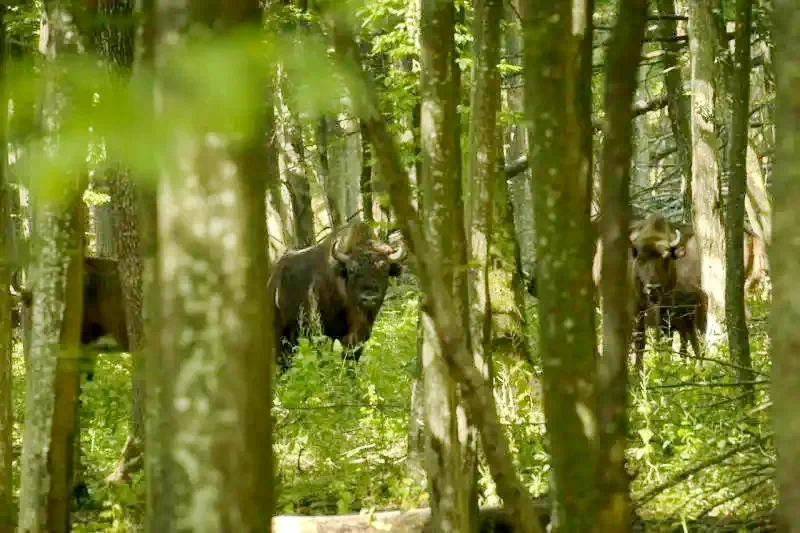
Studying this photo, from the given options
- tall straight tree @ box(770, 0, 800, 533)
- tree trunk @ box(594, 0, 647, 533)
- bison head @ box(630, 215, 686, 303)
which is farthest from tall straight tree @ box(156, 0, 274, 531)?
bison head @ box(630, 215, 686, 303)

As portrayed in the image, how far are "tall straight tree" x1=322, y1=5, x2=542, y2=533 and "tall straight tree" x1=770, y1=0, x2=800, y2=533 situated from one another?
1152mm

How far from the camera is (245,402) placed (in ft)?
8.38

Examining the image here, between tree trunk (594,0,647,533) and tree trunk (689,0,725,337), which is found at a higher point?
tree trunk (689,0,725,337)

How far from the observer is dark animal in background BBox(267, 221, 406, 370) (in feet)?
53.3

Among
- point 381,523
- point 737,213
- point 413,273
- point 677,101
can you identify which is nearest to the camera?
point 413,273

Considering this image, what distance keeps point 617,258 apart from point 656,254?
1284 centimetres

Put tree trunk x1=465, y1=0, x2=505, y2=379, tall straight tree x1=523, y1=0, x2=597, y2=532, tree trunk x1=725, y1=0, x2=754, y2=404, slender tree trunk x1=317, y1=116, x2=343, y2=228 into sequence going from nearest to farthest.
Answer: tall straight tree x1=523, y1=0, x2=597, y2=532
tree trunk x1=465, y1=0, x2=505, y2=379
tree trunk x1=725, y1=0, x2=754, y2=404
slender tree trunk x1=317, y1=116, x2=343, y2=228

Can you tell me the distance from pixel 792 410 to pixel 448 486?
8.47 ft

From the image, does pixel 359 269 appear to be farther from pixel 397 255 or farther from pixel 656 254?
pixel 656 254

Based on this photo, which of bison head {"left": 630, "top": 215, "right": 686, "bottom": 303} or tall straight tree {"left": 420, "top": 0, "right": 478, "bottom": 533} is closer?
tall straight tree {"left": 420, "top": 0, "right": 478, "bottom": 533}

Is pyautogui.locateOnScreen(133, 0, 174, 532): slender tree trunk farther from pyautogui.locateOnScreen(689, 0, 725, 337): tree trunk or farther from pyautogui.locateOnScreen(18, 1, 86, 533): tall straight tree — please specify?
pyautogui.locateOnScreen(689, 0, 725, 337): tree trunk

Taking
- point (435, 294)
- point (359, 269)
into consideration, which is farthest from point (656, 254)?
point (435, 294)

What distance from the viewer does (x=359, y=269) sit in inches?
640

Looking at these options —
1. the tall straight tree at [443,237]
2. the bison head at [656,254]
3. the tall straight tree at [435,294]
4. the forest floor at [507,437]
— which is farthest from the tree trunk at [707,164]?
the tall straight tree at [435,294]
